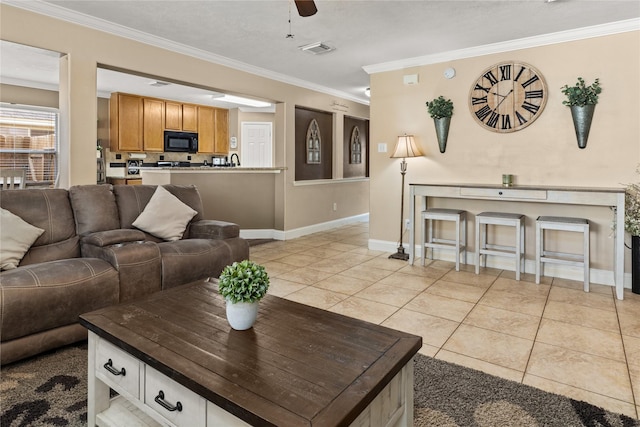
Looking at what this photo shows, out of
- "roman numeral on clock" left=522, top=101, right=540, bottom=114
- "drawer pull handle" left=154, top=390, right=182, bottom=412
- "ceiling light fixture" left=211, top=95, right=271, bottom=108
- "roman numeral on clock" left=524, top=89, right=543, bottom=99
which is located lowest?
"drawer pull handle" left=154, top=390, right=182, bottom=412

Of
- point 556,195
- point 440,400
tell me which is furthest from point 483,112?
point 440,400

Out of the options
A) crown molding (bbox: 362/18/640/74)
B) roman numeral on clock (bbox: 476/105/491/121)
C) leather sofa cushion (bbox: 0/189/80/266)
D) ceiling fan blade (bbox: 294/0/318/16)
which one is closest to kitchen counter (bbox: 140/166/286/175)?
crown molding (bbox: 362/18/640/74)

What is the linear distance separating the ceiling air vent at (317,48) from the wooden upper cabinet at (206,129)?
14.7 ft

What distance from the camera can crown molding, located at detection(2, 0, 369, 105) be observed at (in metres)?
3.18

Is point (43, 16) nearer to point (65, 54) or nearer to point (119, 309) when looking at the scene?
point (65, 54)

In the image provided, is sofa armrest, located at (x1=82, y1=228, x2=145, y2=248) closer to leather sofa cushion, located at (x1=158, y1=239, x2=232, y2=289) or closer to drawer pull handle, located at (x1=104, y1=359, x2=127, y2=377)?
leather sofa cushion, located at (x1=158, y1=239, x2=232, y2=289)

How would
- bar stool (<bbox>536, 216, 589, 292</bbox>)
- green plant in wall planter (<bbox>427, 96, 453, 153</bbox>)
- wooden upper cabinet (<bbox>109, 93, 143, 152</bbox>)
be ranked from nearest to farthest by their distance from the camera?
bar stool (<bbox>536, 216, 589, 292</bbox>), green plant in wall planter (<bbox>427, 96, 453, 153</bbox>), wooden upper cabinet (<bbox>109, 93, 143, 152</bbox>)

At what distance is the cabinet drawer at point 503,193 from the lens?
3.63 meters

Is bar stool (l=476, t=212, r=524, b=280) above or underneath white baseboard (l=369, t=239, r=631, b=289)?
above

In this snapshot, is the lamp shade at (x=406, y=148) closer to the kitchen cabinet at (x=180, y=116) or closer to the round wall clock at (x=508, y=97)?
the round wall clock at (x=508, y=97)

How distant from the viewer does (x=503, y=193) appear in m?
3.79

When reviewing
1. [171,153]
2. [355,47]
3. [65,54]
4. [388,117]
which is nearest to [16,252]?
[65,54]

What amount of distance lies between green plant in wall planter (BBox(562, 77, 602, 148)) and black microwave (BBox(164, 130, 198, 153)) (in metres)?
6.63

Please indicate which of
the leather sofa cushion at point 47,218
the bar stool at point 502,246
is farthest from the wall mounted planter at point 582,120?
the leather sofa cushion at point 47,218
